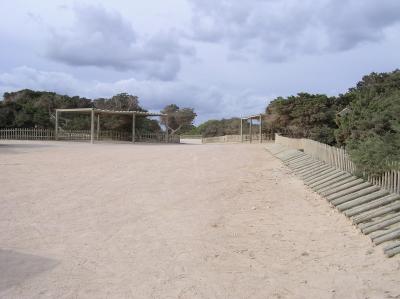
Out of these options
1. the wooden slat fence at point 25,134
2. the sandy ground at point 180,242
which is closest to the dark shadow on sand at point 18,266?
the sandy ground at point 180,242

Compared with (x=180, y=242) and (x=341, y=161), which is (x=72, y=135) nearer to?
(x=341, y=161)

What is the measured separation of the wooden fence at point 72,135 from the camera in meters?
32.9

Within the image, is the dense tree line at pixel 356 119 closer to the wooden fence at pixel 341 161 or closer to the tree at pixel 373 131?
the tree at pixel 373 131

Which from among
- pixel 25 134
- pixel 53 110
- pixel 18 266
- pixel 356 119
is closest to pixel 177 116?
pixel 53 110

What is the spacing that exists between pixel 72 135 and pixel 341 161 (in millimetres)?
26703

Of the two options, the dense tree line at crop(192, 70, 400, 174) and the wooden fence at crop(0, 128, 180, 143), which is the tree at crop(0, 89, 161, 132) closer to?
the wooden fence at crop(0, 128, 180, 143)

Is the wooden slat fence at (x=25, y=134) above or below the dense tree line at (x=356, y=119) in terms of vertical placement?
below

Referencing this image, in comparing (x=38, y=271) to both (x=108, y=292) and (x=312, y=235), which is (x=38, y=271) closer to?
(x=108, y=292)

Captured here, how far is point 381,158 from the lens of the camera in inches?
348

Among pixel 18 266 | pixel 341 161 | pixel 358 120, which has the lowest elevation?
pixel 18 266

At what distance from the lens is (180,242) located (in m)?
7.09

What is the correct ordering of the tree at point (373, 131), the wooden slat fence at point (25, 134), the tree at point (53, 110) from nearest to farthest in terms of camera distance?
the tree at point (373, 131)
the wooden slat fence at point (25, 134)
the tree at point (53, 110)

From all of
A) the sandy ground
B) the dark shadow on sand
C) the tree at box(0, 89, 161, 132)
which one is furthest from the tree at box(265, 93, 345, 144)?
the dark shadow on sand

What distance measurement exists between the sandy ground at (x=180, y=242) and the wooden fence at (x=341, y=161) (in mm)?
969
